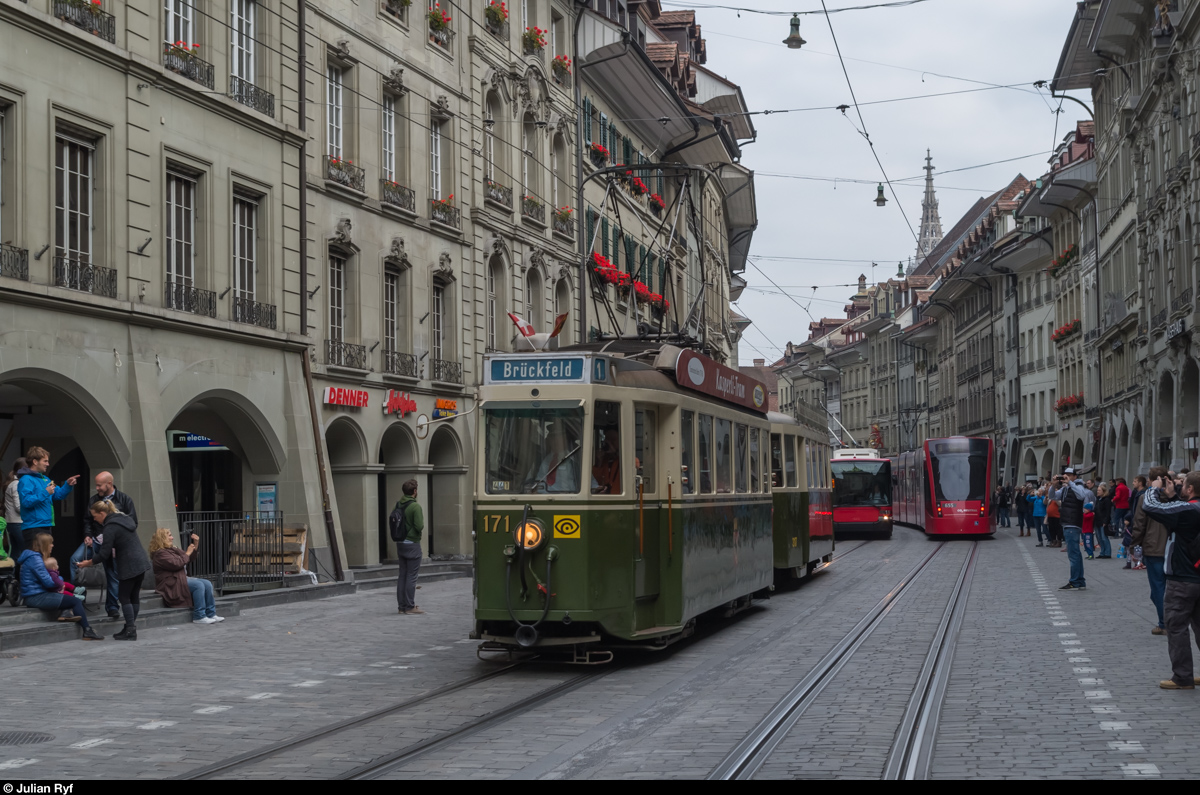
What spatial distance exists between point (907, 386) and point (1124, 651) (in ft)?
314

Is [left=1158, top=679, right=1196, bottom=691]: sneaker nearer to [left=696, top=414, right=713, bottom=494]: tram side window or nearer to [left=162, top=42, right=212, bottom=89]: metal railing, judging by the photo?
[left=696, top=414, right=713, bottom=494]: tram side window

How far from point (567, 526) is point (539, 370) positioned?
1.41m

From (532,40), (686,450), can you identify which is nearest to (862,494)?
(532,40)

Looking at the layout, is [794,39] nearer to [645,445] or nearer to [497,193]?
[497,193]

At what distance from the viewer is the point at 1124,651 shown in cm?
1369

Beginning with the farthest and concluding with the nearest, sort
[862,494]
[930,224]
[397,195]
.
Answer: [930,224] → [862,494] → [397,195]

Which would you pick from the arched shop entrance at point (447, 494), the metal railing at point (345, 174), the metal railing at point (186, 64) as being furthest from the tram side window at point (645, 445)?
the arched shop entrance at point (447, 494)

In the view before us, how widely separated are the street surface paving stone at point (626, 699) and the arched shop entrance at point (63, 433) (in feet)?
10.7

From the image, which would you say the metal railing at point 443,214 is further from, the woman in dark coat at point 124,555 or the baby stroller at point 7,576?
the woman in dark coat at point 124,555

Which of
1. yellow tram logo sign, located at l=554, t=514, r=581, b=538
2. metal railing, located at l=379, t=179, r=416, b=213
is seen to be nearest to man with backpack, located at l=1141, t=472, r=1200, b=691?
yellow tram logo sign, located at l=554, t=514, r=581, b=538

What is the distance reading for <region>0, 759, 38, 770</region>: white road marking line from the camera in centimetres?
838

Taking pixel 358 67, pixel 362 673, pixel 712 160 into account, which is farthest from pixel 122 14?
pixel 712 160

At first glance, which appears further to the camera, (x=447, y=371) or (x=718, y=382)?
(x=447, y=371)

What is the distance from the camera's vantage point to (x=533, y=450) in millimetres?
13000
